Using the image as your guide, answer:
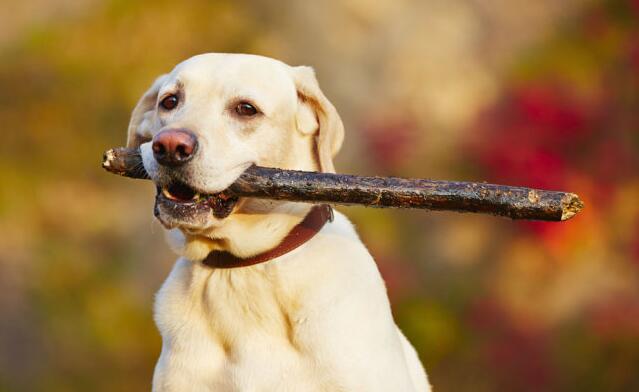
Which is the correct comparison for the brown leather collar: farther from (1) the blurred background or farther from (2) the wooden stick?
(1) the blurred background

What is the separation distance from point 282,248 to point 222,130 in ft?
1.61

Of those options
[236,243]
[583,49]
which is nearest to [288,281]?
[236,243]

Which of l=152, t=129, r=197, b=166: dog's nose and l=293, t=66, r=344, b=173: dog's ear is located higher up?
l=293, t=66, r=344, b=173: dog's ear

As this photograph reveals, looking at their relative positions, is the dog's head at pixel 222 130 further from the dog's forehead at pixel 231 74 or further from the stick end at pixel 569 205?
the stick end at pixel 569 205

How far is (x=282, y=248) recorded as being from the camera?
3525 millimetres

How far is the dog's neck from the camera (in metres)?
3.51

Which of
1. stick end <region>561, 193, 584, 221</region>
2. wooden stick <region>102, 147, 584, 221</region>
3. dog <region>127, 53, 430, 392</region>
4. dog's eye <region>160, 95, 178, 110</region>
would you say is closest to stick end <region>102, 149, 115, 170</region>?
dog <region>127, 53, 430, 392</region>

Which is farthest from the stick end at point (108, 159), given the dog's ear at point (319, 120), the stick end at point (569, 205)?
the stick end at point (569, 205)

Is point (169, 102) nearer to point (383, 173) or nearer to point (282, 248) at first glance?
point (282, 248)

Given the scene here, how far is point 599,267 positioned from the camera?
8.62m

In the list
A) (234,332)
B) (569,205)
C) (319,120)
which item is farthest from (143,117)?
(569,205)

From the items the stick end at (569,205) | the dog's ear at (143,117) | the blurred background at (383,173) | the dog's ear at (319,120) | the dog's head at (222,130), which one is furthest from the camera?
the blurred background at (383,173)

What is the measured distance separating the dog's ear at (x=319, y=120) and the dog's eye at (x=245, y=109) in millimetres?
230

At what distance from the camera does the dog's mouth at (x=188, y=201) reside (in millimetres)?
3266
